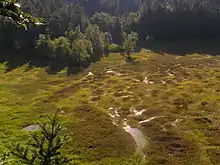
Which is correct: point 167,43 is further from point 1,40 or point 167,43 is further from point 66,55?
point 1,40

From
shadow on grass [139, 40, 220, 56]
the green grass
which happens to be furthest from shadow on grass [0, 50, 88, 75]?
shadow on grass [139, 40, 220, 56]

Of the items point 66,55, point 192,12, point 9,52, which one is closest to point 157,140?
point 66,55

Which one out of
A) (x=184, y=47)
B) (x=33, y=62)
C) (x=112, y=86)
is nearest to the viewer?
(x=112, y=86)

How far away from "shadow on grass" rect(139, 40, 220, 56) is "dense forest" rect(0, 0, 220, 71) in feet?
20.4

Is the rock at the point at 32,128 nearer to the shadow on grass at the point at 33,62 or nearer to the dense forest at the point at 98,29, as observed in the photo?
the shadow on grass at the point at 33,62

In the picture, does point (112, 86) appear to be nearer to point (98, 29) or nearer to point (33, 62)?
point (33, 62)

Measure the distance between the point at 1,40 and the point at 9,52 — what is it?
26.5 ft

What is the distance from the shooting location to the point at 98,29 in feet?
506

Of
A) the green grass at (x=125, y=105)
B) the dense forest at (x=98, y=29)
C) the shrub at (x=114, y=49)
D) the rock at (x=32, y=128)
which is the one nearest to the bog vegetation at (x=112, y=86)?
the shrub at (x=114, y=49)

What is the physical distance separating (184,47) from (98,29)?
38.3 metres

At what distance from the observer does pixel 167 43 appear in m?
164

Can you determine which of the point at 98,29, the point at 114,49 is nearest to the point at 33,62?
the point at 114,49

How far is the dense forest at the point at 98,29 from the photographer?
136 m

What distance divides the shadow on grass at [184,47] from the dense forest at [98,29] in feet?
20.4
